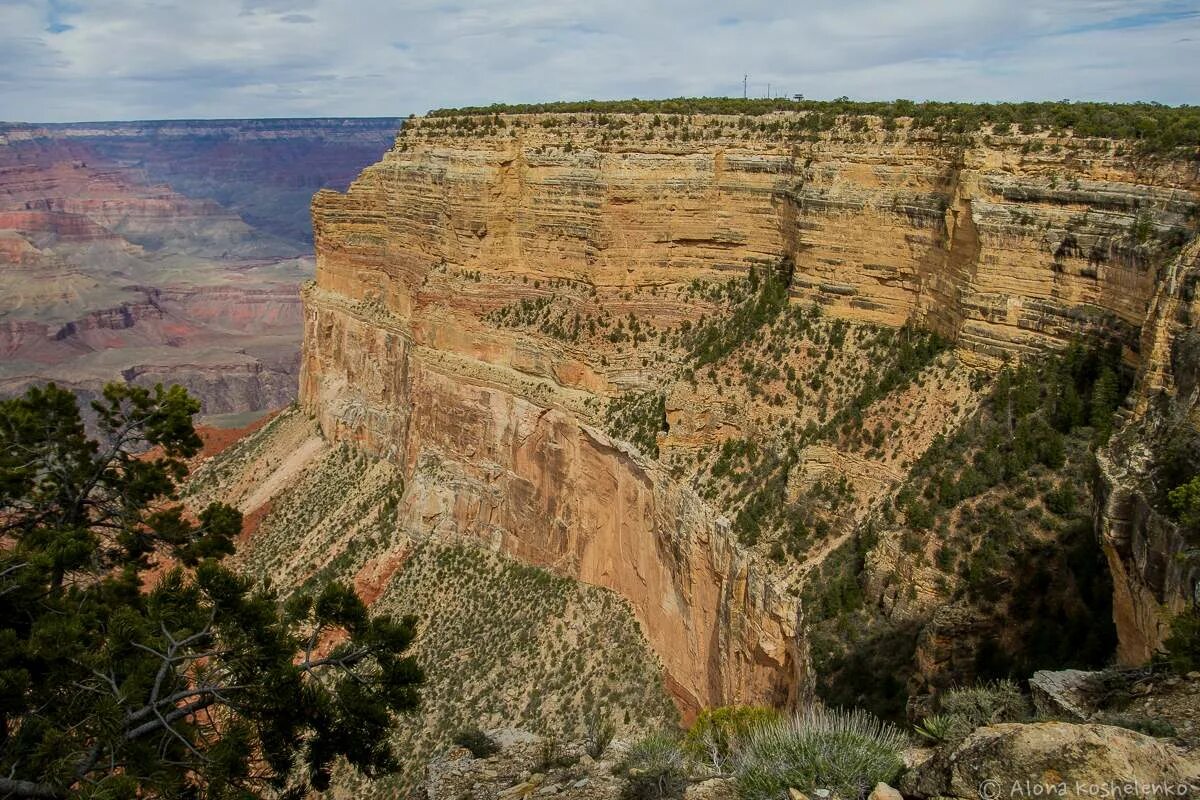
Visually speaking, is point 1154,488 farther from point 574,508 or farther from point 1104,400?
point 574,508

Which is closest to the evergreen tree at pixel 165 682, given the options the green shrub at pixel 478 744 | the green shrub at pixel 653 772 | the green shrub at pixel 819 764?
the green shrub at pixel 478 744

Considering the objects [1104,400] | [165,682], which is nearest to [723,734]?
[165,682]

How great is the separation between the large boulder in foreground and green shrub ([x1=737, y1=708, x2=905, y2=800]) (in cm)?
102

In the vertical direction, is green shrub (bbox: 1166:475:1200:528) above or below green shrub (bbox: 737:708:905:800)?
above

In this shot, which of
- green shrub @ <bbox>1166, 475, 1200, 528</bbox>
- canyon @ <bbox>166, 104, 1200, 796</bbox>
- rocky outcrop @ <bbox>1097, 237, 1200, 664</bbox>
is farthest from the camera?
canyon @ <bbox>166, 104, 1200, 796</bbox>

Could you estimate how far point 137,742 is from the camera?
13.7 m

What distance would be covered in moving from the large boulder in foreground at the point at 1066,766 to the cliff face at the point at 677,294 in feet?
42.5

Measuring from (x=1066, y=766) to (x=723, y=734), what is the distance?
368 inches

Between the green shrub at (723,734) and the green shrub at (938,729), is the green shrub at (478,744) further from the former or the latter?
the green shrub at (938,729)

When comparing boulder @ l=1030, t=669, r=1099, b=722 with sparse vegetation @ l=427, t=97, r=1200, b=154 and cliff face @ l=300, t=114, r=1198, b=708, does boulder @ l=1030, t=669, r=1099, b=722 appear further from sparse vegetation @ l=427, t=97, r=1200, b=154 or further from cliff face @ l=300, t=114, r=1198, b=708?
sparse vegetation @ l=427, t=97, r=1200, b=154

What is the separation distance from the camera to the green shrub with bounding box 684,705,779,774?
44.9 ft

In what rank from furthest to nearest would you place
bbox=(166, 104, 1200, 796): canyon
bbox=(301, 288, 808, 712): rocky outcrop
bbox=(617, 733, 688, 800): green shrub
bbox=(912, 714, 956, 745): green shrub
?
bbox=(301, 288, 808, 712): rocky outcrop < bbox=(166, 104, 1200, 796): canyon < bbox=(617, 733, 688, 800): green shrub < bbox=(912, 714, 956, 745): green shrub

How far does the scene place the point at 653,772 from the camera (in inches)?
485

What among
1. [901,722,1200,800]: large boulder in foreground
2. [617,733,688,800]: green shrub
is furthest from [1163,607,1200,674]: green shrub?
[617,733,688,800]: green shrub
